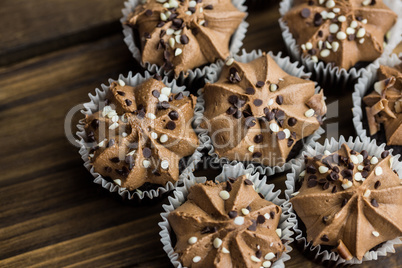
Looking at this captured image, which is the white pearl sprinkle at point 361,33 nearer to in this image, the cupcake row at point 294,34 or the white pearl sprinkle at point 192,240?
the cupcake row at point 294,34

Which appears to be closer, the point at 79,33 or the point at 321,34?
the point at 321,34

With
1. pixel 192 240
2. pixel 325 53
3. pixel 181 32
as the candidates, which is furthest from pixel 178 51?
pixel 192 240

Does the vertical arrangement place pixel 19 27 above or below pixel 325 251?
above

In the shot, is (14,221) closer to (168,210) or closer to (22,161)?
(22,161)

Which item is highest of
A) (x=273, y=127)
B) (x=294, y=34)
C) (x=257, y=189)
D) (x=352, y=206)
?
(x=294, y=34)

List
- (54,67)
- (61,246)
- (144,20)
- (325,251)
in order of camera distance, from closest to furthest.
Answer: (325,251) < (61,246) < (144,20) < (54,67)

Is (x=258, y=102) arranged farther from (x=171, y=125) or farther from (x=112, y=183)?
(x=112, y=183)

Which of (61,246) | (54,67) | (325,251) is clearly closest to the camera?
(325,251)

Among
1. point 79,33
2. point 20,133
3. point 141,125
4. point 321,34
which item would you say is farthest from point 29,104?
point 321,34
